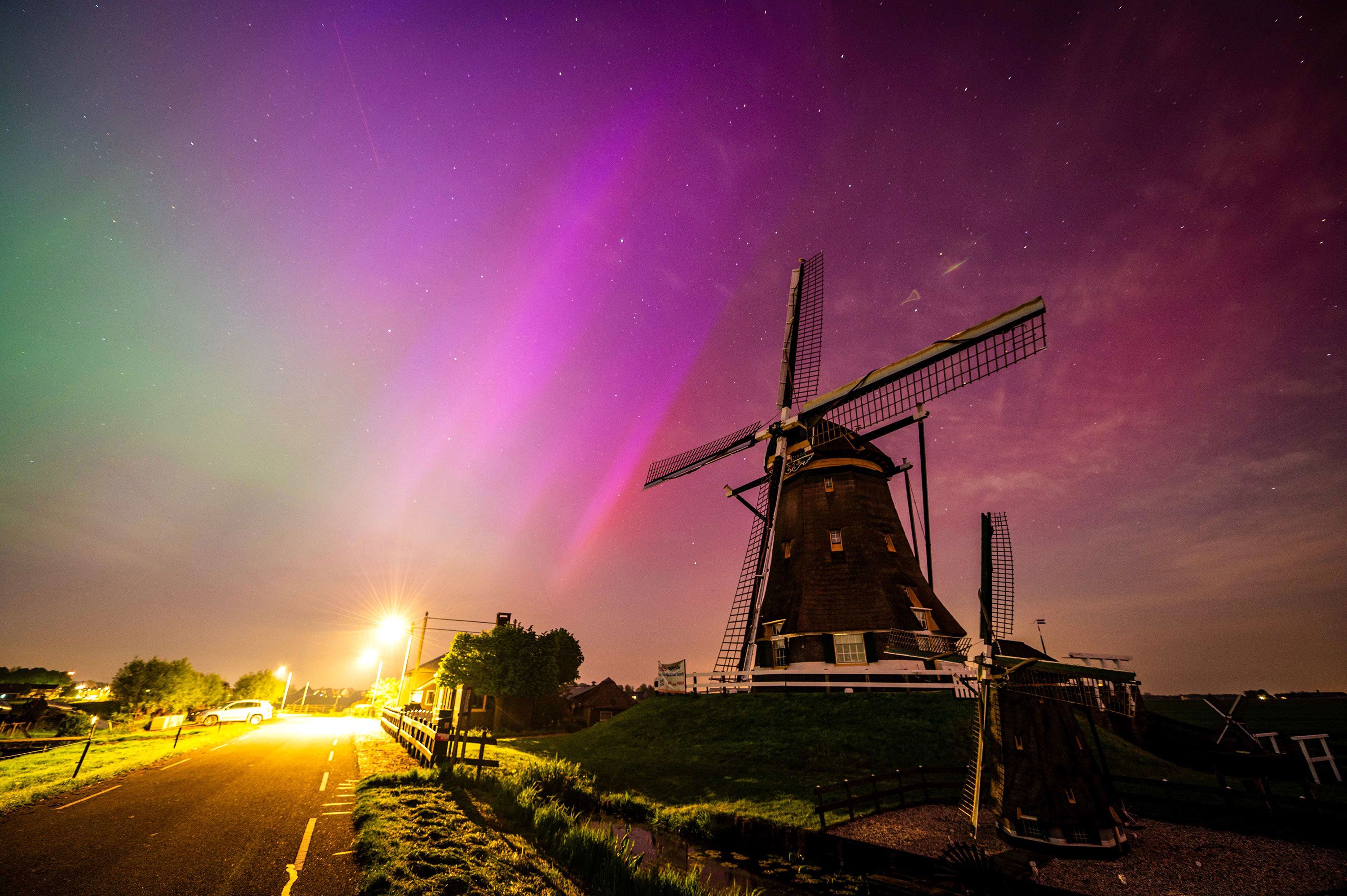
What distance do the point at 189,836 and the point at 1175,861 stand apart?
21.4 meters

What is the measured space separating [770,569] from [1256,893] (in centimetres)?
1733

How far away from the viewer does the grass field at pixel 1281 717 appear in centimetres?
3203

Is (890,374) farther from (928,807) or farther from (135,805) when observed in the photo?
(135,805)

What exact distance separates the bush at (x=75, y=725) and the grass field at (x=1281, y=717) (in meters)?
50.1

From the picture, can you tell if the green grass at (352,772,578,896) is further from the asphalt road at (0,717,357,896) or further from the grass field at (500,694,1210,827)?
the grass field at (500,694,1210,827)

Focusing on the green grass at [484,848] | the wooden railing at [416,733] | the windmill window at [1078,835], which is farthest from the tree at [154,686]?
the windmill window at [1078,835]

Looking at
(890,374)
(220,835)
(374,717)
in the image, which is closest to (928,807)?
(890,374)

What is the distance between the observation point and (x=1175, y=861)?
39.9 feet

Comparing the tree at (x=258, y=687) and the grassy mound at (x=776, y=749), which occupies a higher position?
the grassy mound at (x=776, y=749)

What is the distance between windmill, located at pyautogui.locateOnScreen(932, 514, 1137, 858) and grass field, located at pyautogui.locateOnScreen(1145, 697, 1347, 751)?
861 centimetres

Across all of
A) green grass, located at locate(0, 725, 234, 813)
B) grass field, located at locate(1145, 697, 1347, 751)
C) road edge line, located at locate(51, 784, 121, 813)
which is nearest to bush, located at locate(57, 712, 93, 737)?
green grass, located at locate(0, 725, 234, 813)

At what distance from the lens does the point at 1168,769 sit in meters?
19.5

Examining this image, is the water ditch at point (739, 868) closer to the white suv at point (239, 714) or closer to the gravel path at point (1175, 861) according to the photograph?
the gravel path at point (1175, 861)

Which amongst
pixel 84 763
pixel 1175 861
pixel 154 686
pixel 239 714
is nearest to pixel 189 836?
pixel 84 763
